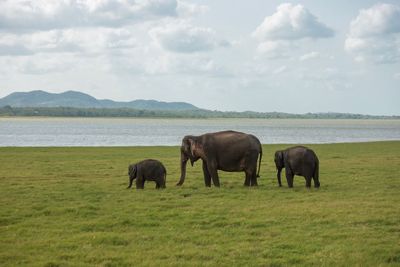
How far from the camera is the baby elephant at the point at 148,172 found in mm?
22047

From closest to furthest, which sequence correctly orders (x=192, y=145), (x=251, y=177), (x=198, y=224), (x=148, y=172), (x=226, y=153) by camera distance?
(x=198, y=224)
(x=148, y=172)
(x=226, y=153)
(x=251, y=177)
(x=192, y=145)

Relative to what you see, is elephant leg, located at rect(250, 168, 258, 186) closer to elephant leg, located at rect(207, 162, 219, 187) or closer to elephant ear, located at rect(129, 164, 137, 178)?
elephant leg, located at rect(207, 162, 219, 187)

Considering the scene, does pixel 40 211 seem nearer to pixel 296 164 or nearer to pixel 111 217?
pixel 111 217

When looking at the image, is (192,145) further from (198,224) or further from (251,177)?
(198,224)

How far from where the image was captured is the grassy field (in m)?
11.8

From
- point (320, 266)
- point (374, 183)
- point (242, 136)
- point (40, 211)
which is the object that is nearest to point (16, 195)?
point (40, 211)

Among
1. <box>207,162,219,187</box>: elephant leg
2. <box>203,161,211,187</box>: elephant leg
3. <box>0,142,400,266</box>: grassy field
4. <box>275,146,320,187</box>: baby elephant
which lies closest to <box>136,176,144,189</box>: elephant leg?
<box>0,142,400,266</box>: grassy field

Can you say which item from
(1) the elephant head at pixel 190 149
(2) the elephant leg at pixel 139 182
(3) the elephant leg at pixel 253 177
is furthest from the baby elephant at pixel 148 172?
(3) the elephant leg at pixel 253 177

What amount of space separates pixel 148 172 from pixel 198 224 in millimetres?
7488

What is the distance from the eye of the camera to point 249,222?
49.7 feet

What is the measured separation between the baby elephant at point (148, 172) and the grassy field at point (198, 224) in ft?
1.58

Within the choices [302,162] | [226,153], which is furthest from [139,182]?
[302,162]

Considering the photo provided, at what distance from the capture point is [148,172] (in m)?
22.2

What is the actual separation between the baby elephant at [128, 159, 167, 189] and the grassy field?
19.0 inches
